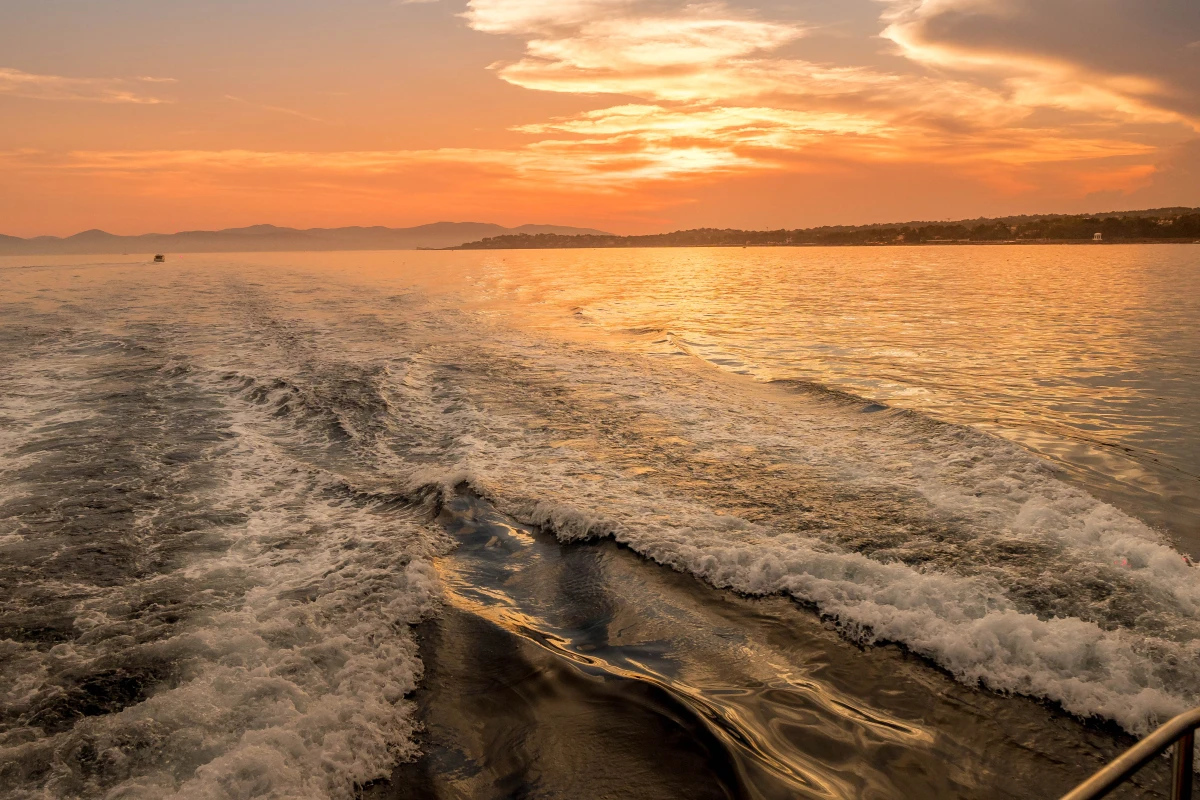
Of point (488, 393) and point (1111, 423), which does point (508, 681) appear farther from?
point (1111, 423)

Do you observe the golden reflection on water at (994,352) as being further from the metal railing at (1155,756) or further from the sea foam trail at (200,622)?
the sea foam trail at (200,622)

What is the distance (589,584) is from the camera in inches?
285

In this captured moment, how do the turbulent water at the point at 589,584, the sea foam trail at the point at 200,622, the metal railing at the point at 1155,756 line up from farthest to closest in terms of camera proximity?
the turbulent water at the point at 589,584 < the sea foam trail at the point at 200,622 < the metal railing at the point at 1155,756

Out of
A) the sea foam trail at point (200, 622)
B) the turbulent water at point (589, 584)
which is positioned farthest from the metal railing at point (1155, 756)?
the sea foam trail at point (200, 622)

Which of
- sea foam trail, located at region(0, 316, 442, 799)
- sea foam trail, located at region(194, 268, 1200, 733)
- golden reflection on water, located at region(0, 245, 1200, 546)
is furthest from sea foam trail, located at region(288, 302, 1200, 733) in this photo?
sea foam trail, located at region(0, 316, 442, 799)

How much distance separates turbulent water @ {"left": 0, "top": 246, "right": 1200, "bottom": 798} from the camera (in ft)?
15.1

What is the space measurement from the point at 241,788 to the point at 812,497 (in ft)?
24.3

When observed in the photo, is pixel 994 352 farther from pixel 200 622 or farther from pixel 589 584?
pixel 200 622

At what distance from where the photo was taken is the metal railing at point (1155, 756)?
5.95ft

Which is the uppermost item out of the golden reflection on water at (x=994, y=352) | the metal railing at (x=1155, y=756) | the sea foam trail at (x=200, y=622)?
the metal railing at (x=1155, y=756)

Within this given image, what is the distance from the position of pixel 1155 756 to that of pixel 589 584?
18.8 feet

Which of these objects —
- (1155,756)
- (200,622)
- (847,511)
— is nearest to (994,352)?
(847,511)

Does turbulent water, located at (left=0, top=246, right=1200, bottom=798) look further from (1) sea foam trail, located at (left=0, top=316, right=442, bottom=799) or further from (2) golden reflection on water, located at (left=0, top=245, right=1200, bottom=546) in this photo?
(2) golden reflection on water, located at (left=0, top=245, right=1200, bottom=546)

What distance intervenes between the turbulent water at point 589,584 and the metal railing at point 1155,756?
2517 mm
